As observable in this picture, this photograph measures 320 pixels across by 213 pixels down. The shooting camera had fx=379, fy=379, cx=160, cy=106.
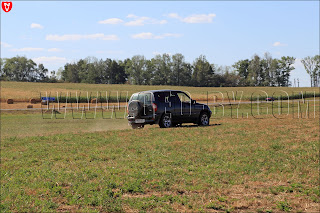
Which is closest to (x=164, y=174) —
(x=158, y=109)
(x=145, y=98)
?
(x=158, y=109)

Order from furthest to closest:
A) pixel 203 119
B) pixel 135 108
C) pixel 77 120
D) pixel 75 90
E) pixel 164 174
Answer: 1. pixel 75 90
2. pixel 77 120
3. pixel 203 119
4. pixel 135 108
5. pixel 164 174

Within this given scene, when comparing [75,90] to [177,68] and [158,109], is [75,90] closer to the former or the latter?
[177,68]

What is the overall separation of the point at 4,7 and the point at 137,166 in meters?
5.94

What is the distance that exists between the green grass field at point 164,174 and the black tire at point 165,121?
456 centimetres

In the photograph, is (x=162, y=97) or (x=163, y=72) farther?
(x=163, y=72)

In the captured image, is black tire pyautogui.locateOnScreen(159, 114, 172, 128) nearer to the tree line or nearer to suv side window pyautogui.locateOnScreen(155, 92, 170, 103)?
suv side window pyautogui.locateOnScreen(155, 92, 170, 103)

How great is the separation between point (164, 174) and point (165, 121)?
11.0 metres

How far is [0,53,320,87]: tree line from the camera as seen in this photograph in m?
143

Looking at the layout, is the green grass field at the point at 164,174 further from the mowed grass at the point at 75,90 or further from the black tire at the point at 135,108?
the mowed grass at the point at 75,90

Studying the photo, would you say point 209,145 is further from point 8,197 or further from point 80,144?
point 8,197

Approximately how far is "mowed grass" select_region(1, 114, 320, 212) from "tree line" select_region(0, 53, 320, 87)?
126 metres

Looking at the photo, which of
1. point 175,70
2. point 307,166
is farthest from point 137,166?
point 175,70

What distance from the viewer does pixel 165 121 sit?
816 inches

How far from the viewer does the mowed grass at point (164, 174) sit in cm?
774
